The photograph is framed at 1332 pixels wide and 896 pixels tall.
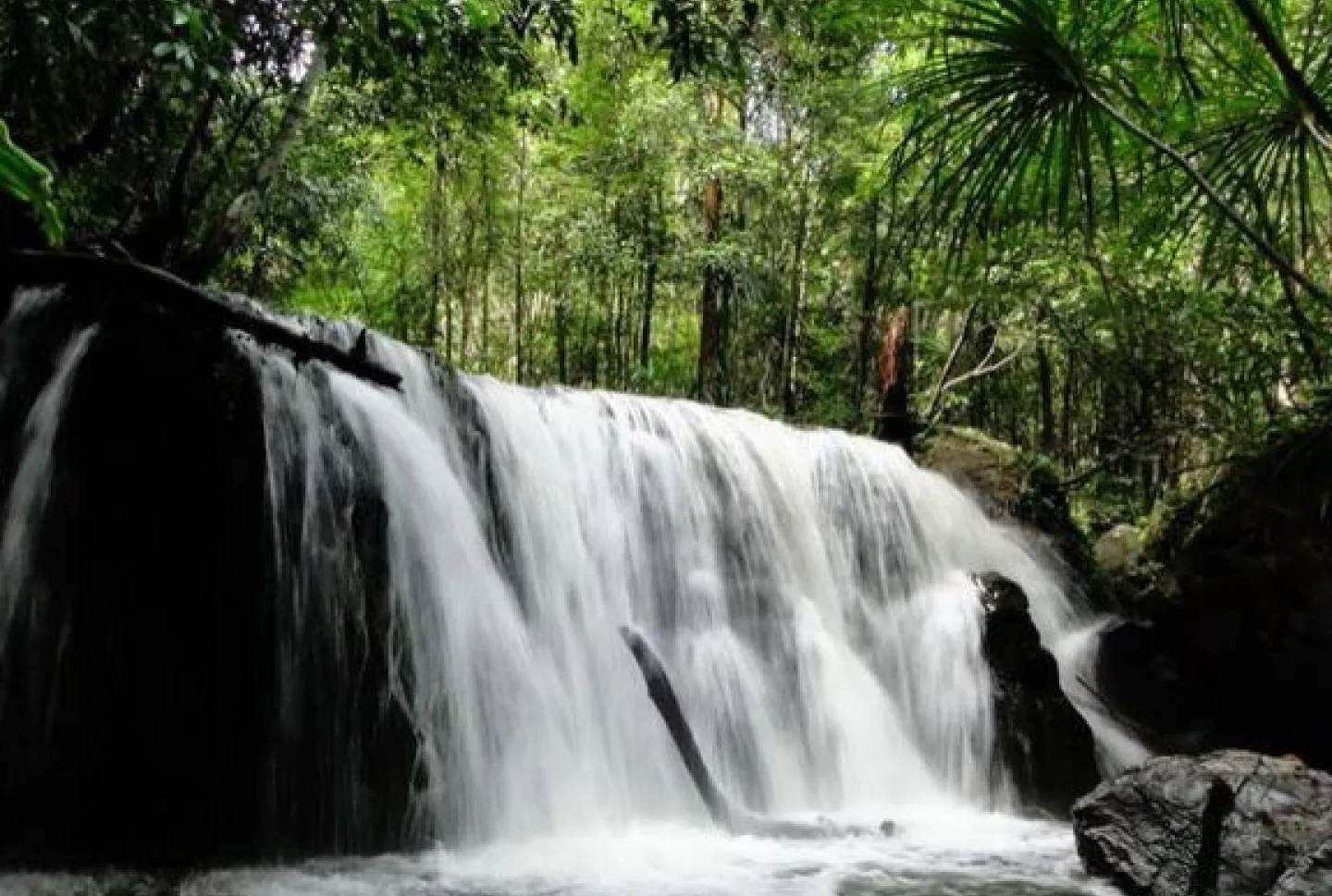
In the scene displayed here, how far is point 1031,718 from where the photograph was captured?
816 centimetres

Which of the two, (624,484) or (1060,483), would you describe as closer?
(624,484)

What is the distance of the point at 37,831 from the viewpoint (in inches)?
177

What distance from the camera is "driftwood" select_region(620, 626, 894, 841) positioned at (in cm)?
607

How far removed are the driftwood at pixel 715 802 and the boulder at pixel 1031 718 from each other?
2.04 m

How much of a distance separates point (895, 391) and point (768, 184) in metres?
2.84

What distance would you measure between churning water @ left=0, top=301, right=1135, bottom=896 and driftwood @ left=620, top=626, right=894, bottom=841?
127mm

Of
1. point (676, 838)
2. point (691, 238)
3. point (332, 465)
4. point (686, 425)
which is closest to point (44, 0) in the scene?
point (332, 465)

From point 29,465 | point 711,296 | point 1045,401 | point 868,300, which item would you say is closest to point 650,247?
point 711,296

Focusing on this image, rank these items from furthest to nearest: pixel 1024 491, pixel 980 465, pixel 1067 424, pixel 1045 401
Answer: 1. pixel 1067 424
2. pixel 1045 401
3. pixel 980 465
4. pixel 1024 491

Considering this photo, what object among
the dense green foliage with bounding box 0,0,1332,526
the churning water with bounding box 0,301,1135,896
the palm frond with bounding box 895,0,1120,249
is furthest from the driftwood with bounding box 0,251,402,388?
the palm frond with bounding box 895,0,1120,249

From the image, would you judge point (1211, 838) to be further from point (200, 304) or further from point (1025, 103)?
point (200, 304)

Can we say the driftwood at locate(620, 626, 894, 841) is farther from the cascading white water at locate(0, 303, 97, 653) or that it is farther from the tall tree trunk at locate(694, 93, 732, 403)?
the tall tree trunk at locate(694, 93, 732, 403)

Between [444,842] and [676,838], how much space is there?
48.5 inches

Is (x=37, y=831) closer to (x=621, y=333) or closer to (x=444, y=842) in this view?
(x=444, y=842)
